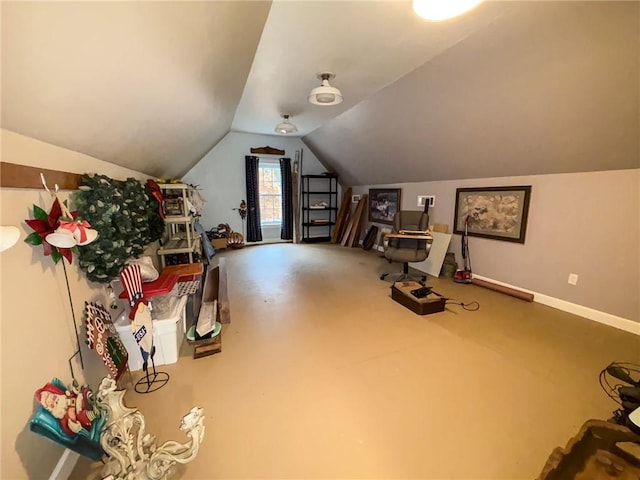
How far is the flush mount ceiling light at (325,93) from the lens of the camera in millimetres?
2471

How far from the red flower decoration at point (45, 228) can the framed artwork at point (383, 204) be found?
487cm

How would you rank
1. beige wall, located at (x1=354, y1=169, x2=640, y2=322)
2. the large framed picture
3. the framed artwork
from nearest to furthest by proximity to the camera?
beige wall, located at (x1=354, y1=169, x2=640, y2=322)
the large framed picture
the framed artwork

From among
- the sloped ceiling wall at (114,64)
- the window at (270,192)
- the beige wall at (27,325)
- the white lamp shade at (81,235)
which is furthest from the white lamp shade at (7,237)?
the window at (270,192)

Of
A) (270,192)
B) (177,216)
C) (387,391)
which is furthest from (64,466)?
(270,192)

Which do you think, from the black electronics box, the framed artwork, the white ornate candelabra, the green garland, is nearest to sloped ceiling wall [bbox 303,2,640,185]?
the framed artwork

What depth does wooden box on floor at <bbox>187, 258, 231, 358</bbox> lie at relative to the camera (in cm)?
207

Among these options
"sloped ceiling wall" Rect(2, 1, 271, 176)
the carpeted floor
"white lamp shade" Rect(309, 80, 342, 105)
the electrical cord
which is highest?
"white lamp shade" Rect(309, 80, 342, 105)

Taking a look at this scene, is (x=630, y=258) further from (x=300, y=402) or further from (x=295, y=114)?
(x=295, y=114)

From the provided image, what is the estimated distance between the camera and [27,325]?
3.45 ft

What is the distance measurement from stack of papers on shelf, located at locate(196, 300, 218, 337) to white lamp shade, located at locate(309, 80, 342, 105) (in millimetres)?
2280

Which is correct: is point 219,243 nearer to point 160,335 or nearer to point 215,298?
point 215,298

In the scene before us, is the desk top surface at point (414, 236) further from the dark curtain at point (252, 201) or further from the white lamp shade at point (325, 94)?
the dark curtain at point (252, 201)

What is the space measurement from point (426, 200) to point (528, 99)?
225 centimetres

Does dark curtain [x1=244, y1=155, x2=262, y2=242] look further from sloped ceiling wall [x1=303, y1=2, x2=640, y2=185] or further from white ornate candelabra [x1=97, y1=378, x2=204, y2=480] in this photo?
white ornate candelabra [x1=97, y1=378, x2=204, y2=480]
